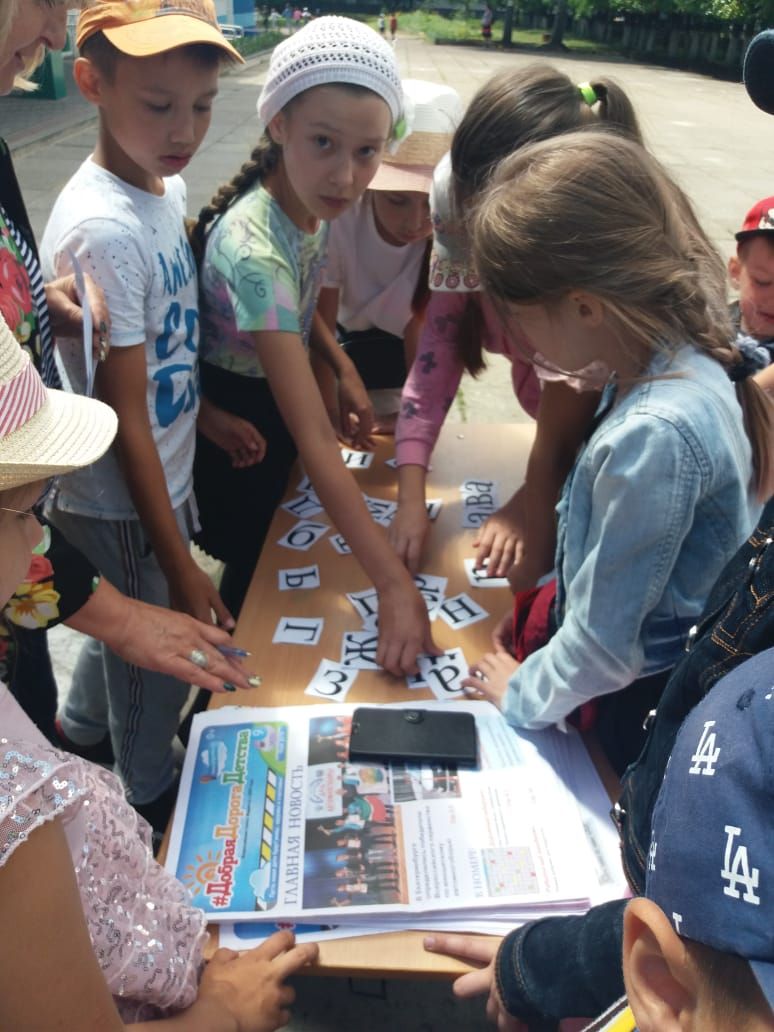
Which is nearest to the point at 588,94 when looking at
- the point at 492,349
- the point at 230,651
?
the point at 492,349

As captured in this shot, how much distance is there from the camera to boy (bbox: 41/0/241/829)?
1285 mm

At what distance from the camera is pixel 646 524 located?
961mm

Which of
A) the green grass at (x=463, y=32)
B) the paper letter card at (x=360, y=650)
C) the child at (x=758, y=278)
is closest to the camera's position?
the paper letter card at (x=360, y=650)

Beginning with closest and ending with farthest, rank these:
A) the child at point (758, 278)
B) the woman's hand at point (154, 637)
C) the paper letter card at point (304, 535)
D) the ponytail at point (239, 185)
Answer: the woman's hand at point (154, 637)
the ponytail at point (239, 185)
the paper letter card at point (304, 535)
the child at point (758, 278)

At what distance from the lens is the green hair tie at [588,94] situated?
1.37 metres

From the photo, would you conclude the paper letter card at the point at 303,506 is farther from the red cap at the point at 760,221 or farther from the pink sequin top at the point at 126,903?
the red cap at the point at 760,221

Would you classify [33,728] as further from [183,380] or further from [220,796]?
[183,380]

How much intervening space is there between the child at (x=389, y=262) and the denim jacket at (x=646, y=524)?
975mm

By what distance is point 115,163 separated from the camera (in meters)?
1.37

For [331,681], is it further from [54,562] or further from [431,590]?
[54,562]

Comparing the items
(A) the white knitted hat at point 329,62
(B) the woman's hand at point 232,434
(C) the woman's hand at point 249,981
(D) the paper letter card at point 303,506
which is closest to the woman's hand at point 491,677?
(C) the woman's hand at point 249,981

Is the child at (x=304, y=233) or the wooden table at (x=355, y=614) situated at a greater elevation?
the child at (x=304, y=233)

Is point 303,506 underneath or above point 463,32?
above

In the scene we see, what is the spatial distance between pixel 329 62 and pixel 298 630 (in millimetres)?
964
